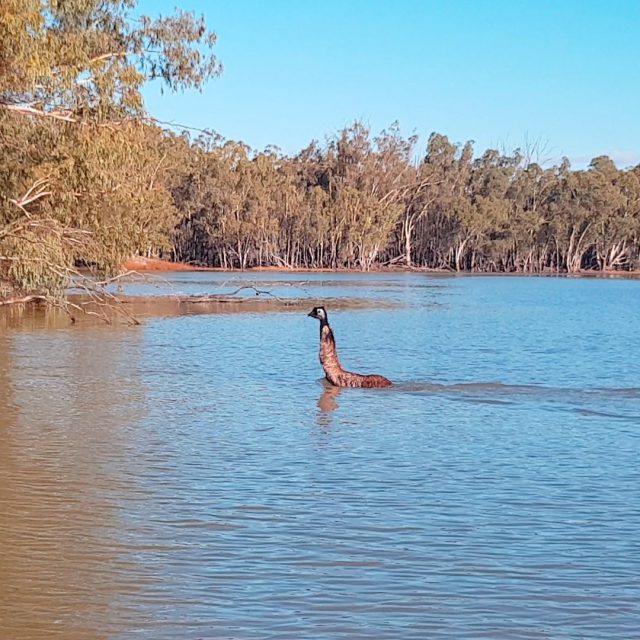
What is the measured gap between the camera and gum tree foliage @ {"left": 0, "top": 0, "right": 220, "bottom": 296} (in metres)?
15.1

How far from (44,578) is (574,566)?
10.1ft

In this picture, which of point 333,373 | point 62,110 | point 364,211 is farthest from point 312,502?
point 364,211

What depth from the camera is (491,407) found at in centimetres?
1355

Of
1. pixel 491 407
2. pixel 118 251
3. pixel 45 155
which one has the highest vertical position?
pixel 45 155

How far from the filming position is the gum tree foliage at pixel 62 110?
15.1 metres

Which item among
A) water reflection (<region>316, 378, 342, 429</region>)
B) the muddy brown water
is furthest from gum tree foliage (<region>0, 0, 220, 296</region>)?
water reflection (<region>316, 378, 342, 429</region>)

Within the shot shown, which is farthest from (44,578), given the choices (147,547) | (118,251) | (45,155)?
(118,251)

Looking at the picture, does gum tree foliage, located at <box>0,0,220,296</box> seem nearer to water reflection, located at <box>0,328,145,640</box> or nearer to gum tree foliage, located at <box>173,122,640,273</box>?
water reflection, located at <box>0,328,145,640</box>

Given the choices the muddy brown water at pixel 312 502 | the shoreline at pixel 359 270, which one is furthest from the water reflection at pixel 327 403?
the shoreline at pixel 359 270

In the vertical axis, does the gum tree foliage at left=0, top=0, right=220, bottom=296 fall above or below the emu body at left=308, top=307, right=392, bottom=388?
above

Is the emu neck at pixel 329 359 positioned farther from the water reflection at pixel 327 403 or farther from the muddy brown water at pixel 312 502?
the muddy brown water at pixel 312 502

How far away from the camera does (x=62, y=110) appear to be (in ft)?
54.1

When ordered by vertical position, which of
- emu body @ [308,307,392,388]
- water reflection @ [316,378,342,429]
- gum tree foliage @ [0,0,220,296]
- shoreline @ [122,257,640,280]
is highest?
gum tree foliage @ [0,0,220,296]

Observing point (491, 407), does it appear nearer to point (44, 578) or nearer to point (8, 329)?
point (44, 578)
